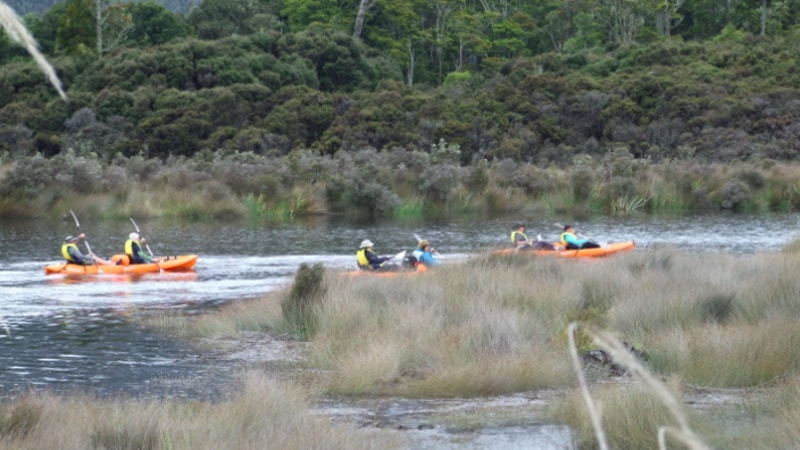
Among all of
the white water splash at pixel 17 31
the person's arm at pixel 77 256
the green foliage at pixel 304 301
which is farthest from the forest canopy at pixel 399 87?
the white water splash at pixel 17 31

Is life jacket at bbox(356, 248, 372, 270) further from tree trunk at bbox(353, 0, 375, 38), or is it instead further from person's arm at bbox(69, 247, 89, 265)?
tree trunk at bbox(353, 0, 375, 38)

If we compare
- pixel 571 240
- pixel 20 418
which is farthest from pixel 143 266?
pixel 20 418

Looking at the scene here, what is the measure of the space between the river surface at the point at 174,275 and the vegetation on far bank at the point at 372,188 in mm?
2361

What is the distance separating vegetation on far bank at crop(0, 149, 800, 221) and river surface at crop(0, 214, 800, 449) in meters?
2.36

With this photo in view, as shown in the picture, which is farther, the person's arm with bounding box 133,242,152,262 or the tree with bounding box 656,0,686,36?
the tree with bounding box 656,0,686,36

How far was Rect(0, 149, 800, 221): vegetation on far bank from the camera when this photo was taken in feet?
141

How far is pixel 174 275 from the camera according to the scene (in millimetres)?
26328

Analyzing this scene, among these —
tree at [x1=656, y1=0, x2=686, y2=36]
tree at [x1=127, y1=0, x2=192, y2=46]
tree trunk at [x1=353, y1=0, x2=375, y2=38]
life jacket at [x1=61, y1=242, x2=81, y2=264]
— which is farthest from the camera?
tree trunk at [x1=353, y1=0, x2=375, y2=38]

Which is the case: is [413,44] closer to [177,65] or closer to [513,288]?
[177,65]

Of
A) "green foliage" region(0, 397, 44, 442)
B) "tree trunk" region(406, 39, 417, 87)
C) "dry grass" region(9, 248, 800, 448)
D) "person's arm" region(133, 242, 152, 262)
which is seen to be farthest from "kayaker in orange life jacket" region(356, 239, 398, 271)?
"tree trunk" region(406, 39, 417, 87)

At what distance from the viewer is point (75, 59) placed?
6234 centimetres

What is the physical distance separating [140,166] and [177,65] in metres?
15.1

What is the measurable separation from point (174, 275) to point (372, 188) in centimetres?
1754

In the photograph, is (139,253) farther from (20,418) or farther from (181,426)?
(181,426)
